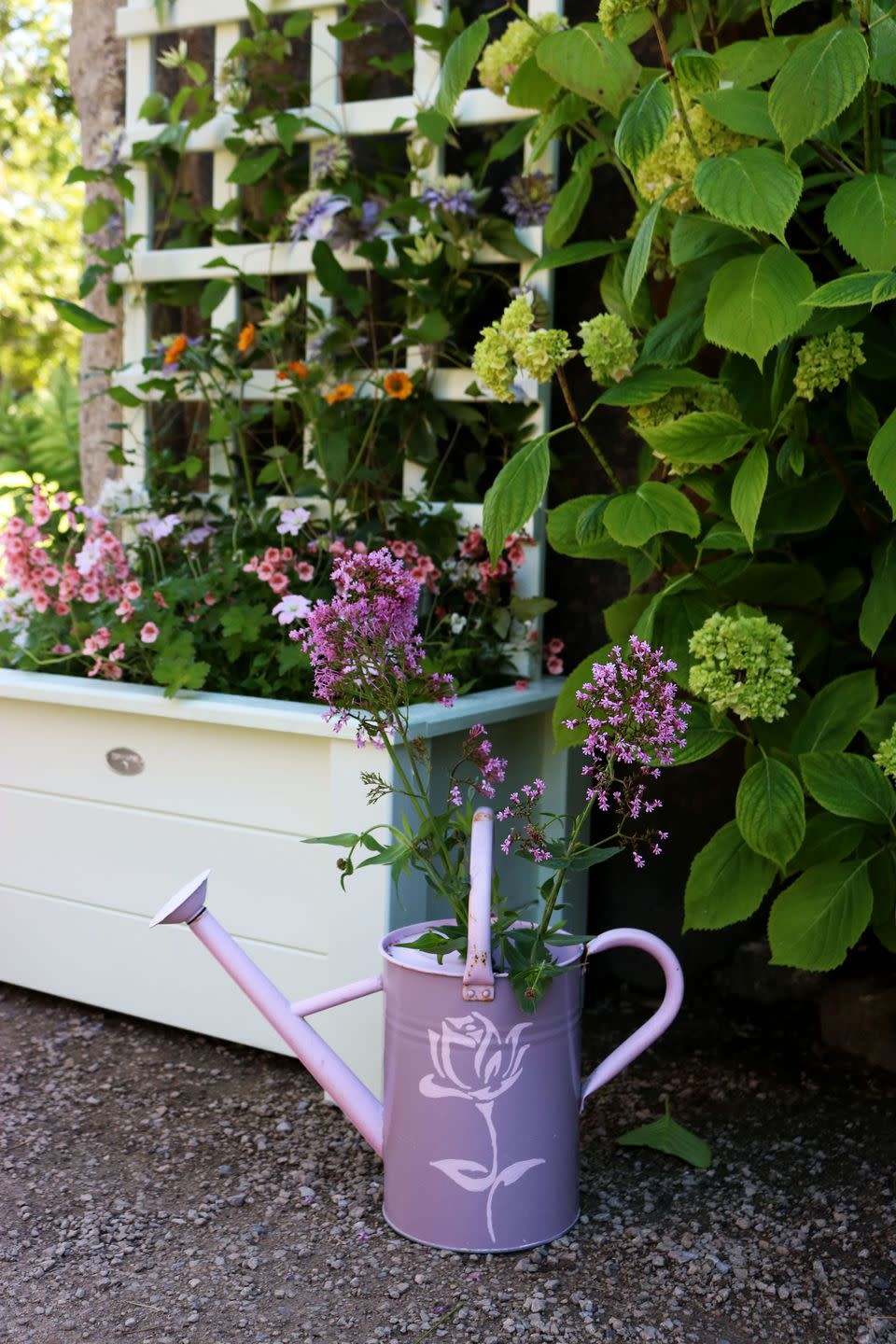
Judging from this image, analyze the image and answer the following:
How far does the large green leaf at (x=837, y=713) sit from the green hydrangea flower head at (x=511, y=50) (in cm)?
84

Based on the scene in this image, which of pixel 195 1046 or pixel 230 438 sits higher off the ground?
pixel 230 438

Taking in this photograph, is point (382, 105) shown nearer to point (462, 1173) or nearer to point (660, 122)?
point (660, 122)

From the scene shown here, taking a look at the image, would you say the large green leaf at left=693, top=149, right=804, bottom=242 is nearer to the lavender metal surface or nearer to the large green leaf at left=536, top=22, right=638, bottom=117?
the large green leaf at left=536, top=22, right=638, bottom=117

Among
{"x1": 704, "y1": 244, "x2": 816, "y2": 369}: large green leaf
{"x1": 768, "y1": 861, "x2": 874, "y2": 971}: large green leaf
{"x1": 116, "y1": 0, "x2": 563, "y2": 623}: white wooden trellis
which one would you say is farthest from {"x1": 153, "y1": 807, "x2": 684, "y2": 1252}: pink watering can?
{"x1": 116, "y1": 0, "x2": 563, "y2": 623}: white wooden trellis

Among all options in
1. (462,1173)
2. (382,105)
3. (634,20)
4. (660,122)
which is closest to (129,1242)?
(462,1173)

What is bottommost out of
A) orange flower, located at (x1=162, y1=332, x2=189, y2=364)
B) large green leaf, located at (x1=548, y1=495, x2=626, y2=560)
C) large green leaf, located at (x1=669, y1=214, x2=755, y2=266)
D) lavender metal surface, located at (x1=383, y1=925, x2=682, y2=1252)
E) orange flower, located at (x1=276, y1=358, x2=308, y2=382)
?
lavender metal surface, located at (x1=383, y1=925, x2=682, y2=1252)

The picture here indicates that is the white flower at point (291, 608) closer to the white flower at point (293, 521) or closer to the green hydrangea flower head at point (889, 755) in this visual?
the white flower at point (293, 521)

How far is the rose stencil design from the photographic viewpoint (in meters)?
1.21

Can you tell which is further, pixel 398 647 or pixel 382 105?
pixel 382 105

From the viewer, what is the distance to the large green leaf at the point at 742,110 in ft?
3.79

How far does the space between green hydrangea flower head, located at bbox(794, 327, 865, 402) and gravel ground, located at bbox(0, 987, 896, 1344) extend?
0.87m

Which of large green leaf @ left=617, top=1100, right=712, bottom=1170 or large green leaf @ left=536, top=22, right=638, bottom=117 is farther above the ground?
large green leaf @ left=536, top=22, right=638, bottom=117

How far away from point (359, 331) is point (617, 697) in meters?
1.08

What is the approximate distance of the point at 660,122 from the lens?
112cm
